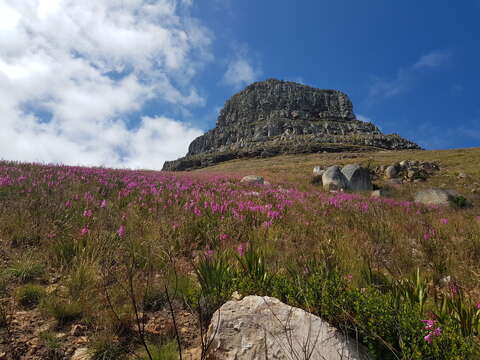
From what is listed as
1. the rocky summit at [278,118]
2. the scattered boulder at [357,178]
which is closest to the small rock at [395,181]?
the scattered boulder at [357,178]

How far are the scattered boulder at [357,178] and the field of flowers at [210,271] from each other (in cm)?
1041

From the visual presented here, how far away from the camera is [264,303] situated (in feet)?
6.24

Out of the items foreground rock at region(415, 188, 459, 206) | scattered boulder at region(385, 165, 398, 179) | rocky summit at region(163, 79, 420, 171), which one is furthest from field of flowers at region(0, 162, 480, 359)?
rocky summit at region(163, 79, 420, 171)

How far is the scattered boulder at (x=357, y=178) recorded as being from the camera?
16114 millimetres

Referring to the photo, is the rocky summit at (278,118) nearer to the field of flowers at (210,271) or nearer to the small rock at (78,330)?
the field of flowers at (210,271)

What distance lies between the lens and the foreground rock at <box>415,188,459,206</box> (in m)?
10.7

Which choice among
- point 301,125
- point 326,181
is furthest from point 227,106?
point 326,181

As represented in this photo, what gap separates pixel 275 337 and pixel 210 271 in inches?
40.1

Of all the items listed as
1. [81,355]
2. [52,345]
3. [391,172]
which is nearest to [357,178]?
[391,172]

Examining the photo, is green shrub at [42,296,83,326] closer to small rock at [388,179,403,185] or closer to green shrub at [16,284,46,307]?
green shrub at [16,284,46,307]

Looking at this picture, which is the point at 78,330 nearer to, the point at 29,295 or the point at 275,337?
the point at 29,295

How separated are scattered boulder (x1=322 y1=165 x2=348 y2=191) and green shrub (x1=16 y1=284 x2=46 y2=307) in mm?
14895

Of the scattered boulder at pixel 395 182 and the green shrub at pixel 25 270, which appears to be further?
the scattered boulder at pixel 395 182

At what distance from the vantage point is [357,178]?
1647 centimetres
